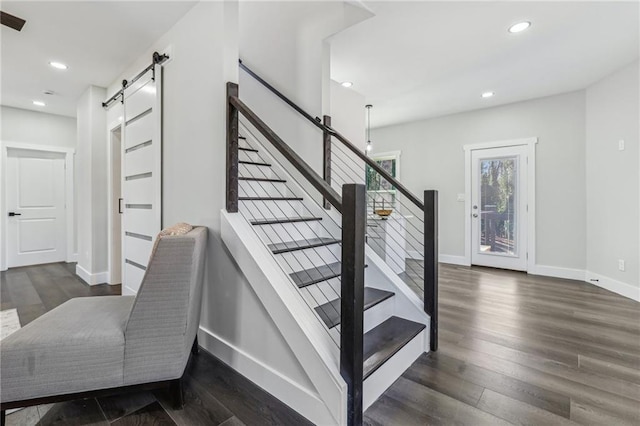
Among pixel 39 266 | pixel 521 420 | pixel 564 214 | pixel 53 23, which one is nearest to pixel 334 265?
pixel 521 420

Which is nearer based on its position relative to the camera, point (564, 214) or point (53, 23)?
point (53, 23)

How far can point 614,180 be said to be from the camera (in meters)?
3.74

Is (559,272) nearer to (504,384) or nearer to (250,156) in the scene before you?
(504,384)

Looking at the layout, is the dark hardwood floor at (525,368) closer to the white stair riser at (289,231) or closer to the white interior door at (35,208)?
the white stair riser at (289,231)

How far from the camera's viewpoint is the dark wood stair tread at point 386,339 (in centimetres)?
171

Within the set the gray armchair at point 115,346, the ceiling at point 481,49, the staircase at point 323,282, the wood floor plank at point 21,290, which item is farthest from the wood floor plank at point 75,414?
the ceiling at point 481,49

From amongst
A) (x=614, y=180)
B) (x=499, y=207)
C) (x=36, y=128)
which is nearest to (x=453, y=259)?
(x=499, y=207)

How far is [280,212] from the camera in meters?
2.71

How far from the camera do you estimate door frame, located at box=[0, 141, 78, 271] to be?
15.8 feet

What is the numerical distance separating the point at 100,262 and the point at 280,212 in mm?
3056

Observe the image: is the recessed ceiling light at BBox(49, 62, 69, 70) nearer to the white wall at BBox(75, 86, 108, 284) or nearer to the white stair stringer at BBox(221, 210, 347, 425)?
the white wall at BBox(75, 86, 108, 284)

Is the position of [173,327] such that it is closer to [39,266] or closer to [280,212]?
[280,212]

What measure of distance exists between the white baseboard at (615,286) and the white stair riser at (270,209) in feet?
12.6

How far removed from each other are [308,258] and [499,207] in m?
4.15
